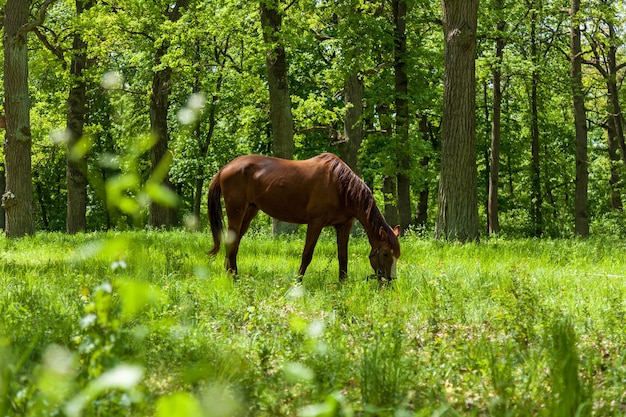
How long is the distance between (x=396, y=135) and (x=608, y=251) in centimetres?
1071

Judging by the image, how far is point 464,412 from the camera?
3.31m

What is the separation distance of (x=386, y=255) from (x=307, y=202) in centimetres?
166

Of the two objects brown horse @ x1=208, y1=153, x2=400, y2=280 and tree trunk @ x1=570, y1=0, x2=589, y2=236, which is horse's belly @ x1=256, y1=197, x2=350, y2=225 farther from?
tree trunk @ x1=570, y1=0, x2=589, y2=236

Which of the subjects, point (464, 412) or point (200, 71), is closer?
point (464, 412)

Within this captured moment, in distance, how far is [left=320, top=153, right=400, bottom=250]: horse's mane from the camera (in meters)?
7.62

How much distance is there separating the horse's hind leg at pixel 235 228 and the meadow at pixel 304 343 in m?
0.68

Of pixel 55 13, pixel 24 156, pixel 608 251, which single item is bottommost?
pixel 608 251

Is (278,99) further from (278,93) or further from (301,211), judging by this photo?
(301,211)

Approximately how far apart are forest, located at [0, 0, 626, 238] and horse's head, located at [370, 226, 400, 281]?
106 inches

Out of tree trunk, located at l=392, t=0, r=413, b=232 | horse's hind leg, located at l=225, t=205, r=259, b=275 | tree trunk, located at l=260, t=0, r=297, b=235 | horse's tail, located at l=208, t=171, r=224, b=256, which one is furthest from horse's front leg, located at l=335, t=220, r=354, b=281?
tree trunk, located at l=392, t=0, r=413, b=232

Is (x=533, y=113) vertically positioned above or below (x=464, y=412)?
above

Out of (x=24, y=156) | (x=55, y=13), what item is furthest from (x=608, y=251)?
(x=55, y=13)

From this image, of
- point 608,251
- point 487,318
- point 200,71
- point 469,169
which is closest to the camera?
point 487,318

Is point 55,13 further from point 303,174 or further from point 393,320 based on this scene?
point 393,320
